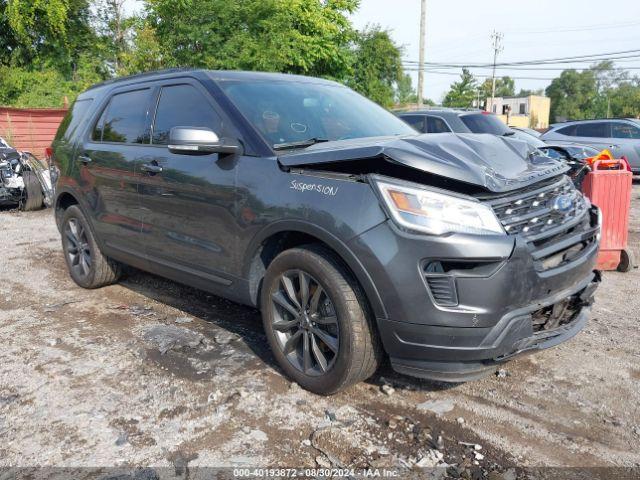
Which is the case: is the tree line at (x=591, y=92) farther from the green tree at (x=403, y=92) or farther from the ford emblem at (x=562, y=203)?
the ford emblem at (x=562, y=203)

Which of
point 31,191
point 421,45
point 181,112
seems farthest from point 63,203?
point 421,45

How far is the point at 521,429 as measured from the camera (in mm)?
2789

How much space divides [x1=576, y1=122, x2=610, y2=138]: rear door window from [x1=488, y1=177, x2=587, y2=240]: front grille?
40.1ft

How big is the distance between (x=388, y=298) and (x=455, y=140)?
1.03 m

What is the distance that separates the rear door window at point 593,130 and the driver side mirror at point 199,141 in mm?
12970

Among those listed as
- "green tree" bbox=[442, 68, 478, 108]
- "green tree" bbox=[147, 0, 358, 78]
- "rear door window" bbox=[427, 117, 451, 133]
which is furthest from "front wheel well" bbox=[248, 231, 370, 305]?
"green tree" bbox=[442, 68, 478, 108]

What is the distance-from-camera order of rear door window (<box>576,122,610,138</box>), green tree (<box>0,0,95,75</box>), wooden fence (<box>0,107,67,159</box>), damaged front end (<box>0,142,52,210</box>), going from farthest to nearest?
green tree (<box>0,0,95,75</box>)
wooden fence (<box>0,107,67,159</box>)
rear door window (<box>576,122,610,138</box>)
damaged front end (<box>0,142,52,210</box>)

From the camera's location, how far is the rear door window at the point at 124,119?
14.1ft

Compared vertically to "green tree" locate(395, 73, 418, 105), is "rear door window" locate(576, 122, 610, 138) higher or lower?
lower

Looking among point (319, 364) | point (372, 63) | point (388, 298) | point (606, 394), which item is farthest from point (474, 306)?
point (372, 63)

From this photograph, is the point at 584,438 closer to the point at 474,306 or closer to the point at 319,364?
the point at 474,306

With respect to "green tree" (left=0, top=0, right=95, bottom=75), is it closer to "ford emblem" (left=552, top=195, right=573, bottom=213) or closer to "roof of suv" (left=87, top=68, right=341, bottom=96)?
"roof of suv" (left=87, top=68, right=341, bottom=96)

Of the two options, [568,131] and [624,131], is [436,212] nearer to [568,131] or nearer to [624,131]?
[568,131]

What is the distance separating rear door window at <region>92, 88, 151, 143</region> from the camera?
430 cm
